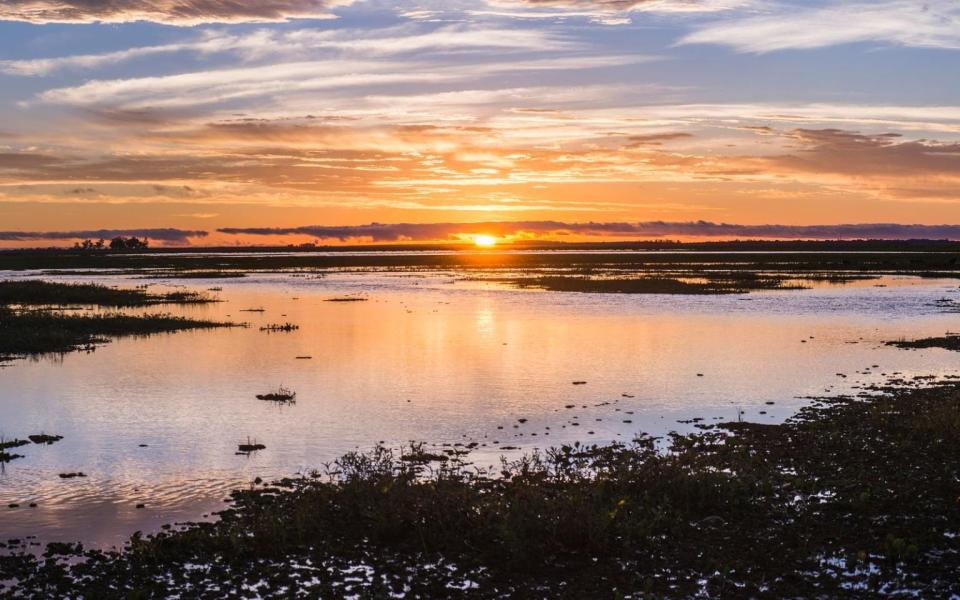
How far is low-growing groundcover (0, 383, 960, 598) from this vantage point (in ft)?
35.8

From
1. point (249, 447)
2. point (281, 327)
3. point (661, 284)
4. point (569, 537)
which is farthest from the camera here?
point (661, 284)

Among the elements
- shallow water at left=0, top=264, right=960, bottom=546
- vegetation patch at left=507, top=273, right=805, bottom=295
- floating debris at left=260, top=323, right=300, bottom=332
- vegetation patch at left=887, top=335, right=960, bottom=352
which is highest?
vegetation patch at left=507, top=273, right=805, bottom=295

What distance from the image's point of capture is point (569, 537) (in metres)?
12.4

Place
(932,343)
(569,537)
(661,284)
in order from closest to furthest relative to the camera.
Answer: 1. (569,537)
2. (932,343)
3. (661,284)

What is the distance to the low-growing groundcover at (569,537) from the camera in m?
10.9

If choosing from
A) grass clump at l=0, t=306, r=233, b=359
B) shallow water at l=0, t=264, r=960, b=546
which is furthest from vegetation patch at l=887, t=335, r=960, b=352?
grass clump at l=0, t=306, r=233, b=359

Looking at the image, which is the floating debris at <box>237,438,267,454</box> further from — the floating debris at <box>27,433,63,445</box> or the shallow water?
the floating debris at <box>27,433,63,445</box>

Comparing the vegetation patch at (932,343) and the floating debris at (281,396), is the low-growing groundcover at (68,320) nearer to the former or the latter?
the floating debris at (281,396)

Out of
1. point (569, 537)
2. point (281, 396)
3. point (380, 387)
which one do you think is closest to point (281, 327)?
point (380, 387)

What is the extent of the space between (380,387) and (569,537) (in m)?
15.2

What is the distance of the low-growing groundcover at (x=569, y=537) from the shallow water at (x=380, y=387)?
175 cm

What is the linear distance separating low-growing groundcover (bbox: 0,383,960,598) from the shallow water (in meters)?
1.75

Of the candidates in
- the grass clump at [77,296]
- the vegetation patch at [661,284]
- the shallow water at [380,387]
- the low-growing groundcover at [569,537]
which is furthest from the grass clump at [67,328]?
the vegetation patch at [661,284]

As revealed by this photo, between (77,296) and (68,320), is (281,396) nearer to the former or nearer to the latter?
(68,320)
